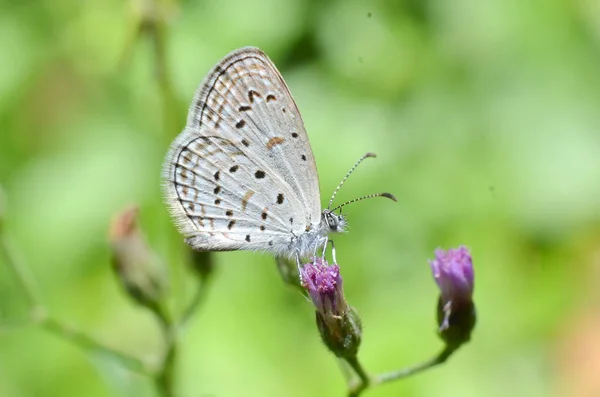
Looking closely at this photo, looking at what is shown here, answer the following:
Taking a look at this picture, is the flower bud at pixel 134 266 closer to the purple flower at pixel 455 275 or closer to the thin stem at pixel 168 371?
the thin stem at pixel 168 371

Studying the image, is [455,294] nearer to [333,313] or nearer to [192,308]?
[333,313]

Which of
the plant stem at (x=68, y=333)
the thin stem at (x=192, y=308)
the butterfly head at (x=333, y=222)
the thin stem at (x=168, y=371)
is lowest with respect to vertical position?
the thin stem at (x=168, y=371)

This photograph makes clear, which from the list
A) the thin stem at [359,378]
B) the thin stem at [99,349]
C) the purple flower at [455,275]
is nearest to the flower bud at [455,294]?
the purple flower at [455,275]

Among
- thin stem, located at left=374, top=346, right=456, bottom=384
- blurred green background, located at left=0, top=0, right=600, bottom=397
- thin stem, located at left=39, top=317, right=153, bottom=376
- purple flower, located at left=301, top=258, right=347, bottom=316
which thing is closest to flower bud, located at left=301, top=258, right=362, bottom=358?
purple flower, located at left=301, top=258, right=347, bottom=316

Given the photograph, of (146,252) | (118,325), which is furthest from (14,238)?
(146,252)

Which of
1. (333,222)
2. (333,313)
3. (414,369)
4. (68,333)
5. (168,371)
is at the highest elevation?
(333,222)

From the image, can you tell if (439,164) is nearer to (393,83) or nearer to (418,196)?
(418,196)

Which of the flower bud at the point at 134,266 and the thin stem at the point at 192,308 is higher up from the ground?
the flower bud at the point at 134,266

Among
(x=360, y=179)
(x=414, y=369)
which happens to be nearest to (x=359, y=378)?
(x=414, y=369)
